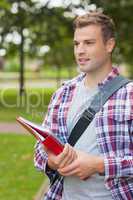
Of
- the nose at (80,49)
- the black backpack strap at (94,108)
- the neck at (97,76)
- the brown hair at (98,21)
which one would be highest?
the brown hair at (98,21)

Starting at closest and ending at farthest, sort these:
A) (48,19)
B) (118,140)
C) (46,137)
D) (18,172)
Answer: (46,137) → (118,140) → (18,172) → (48,19)

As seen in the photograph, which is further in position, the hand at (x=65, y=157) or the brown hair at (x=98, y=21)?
the brown hair at (x=98, y=21)

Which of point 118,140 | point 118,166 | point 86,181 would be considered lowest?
point 86,181

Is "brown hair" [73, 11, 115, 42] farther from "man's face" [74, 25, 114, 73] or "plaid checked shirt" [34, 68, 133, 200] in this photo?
"plaid checked shirt" [34, 68, 133, 200]

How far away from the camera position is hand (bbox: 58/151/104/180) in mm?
2688

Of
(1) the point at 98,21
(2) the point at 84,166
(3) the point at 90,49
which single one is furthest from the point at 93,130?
(1) the point at 98,21

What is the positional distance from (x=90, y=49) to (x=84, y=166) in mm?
631

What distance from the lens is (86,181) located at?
2.82 metres

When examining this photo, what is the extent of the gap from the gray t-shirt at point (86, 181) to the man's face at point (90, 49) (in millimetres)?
134

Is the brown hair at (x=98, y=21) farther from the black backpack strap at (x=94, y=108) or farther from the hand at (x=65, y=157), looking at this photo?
the hand at (x=65, y=157)

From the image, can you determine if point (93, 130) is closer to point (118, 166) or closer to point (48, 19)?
point (118, 166)

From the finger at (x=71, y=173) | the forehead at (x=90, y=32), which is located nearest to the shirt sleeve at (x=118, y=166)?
the finger at (x=71, y=173)

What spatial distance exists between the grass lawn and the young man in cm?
416

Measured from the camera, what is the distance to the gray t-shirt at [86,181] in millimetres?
2814
